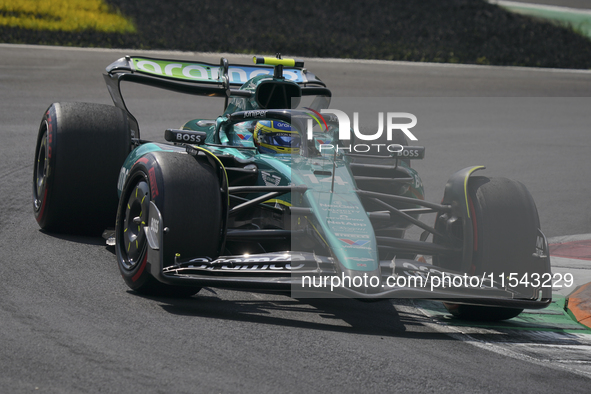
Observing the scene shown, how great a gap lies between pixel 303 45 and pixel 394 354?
14.1m

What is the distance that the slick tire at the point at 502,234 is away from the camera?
16.3 ft

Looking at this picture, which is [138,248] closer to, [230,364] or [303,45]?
[230,364]

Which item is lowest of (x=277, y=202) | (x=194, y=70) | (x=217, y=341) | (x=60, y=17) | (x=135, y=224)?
(x=217, y=341)

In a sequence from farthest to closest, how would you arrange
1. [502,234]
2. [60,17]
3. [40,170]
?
[60,17]
[40,170]
[502,234]

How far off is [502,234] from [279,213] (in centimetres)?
163

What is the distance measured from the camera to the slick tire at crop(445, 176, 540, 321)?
16.3 ft

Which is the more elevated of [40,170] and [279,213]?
[40,170]

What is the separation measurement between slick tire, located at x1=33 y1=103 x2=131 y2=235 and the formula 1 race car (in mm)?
10

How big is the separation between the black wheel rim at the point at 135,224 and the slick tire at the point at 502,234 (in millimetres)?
2262

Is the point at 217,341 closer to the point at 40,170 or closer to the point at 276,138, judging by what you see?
the point at 276,138

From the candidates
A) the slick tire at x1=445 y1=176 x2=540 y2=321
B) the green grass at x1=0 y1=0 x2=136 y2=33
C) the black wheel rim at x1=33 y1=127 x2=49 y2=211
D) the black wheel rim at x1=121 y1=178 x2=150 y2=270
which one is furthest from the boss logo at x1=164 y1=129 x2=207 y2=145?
the green grass at x1=0 y1=0 x2=136 y2=33

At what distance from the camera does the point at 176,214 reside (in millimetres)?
4652

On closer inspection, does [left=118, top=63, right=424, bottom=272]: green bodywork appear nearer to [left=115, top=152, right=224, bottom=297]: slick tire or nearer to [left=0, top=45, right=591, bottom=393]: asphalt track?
[left=0, top=45, right=591, bottom=393]: asphalt track

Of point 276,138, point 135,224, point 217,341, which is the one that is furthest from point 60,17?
point 217,341
